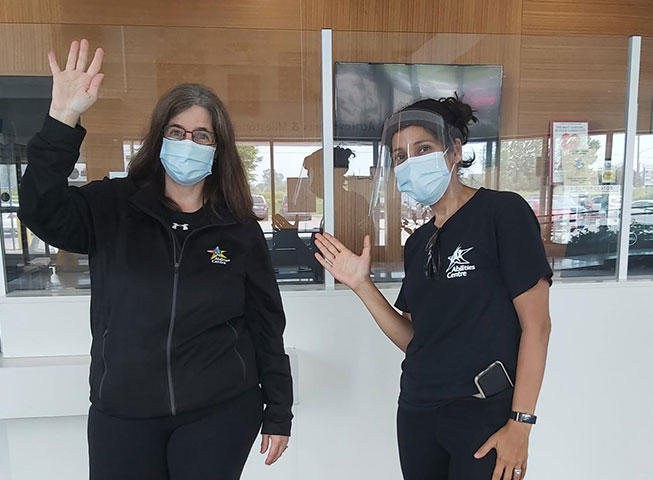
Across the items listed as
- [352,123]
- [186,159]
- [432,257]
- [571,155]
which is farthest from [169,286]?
[571,155]

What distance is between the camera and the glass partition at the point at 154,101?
1954 millimetres

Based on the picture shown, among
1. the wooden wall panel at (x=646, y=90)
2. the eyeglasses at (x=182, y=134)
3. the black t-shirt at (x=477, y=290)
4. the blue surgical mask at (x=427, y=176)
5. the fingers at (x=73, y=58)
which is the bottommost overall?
the black t-shirt at (x=477, y=290)

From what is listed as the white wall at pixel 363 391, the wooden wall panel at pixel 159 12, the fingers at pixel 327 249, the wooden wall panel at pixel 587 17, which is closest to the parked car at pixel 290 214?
the white wall at pixel 363 391

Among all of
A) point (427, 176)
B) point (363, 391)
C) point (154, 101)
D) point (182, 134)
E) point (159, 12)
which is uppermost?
point (159, 12)

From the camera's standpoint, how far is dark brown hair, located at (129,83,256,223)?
126 centimetres

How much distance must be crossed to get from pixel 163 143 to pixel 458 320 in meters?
0.89

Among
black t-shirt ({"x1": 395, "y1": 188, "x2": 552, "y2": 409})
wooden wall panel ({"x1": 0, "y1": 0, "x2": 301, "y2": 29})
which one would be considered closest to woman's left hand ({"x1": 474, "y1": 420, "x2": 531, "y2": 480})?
black t-shirt ({"x1": 395, "y1": 188, "x2": 552, "y2": 409})

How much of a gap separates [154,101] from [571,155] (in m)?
1.95

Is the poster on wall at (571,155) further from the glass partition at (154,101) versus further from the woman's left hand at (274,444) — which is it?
the woman's left hand at (274,444)

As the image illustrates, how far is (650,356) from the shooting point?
219 cm

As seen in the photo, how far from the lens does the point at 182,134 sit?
1.27 meters

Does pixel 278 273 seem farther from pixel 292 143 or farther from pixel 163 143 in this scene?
pixel 163 143

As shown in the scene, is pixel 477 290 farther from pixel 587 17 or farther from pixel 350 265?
pixel 587 17

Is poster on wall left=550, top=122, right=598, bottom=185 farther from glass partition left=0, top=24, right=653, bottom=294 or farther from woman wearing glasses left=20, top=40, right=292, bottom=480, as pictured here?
woman wearing glasses left=20, top=40, right=292, bottom=480
